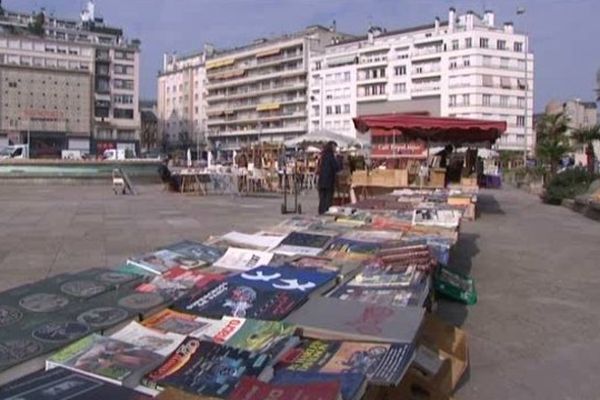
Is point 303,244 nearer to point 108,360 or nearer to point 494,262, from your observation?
point 108,360

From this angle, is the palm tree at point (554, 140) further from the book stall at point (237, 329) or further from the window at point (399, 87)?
the window at point (399, 87)

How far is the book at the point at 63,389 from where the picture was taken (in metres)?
2.72

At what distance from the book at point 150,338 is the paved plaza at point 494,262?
5.97 ft

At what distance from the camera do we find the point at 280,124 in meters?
119

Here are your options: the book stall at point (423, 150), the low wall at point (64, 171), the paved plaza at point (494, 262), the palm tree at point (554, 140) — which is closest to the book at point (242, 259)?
the paved plaza at point (494, 262)

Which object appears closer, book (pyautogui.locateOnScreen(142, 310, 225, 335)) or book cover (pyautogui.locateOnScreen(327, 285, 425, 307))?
book (pyautogui.locateOnScreen(142, 310, 225, 335))

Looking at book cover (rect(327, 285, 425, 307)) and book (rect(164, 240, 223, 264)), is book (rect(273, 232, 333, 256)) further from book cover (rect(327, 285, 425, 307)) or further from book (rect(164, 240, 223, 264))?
book cover (rect(327, 285, 425, 307))

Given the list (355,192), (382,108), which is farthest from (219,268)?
(382,108)

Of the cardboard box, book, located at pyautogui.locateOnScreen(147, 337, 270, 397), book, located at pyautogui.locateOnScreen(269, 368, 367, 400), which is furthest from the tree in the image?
book, located at pyautogui.locateOnScreen(269, 368, 367, 400)

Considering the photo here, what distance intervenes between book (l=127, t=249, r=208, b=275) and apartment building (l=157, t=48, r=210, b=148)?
13196 cm

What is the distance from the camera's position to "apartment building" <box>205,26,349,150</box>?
115750mm

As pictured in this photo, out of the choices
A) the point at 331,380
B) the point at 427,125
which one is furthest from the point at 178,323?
the point at 427,125

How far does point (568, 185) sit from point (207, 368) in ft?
75.0

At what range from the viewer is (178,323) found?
3.77 m
